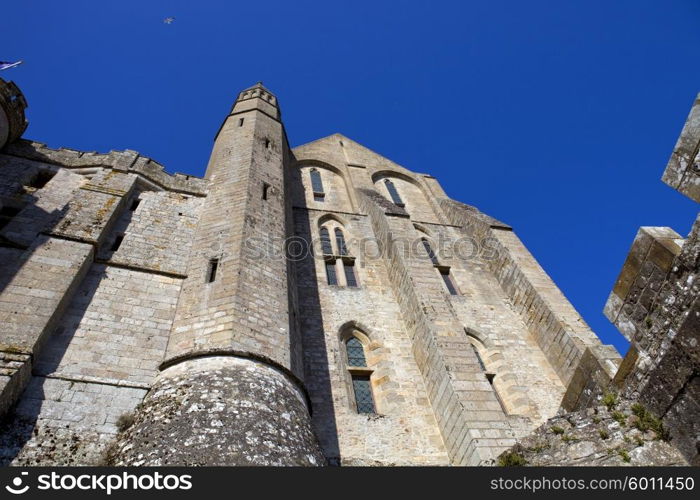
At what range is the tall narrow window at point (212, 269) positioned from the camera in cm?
799

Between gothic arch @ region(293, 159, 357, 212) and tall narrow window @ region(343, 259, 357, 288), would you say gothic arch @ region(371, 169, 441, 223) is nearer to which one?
gothic arch @ region(293, 159, 357, 212)

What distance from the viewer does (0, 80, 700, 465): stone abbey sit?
16.3 ft

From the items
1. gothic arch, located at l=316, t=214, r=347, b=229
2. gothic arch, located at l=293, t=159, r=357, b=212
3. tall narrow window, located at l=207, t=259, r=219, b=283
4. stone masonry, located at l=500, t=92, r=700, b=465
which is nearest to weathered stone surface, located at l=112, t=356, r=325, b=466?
tall narrow window, located at l=207, t=259, r=219, b=283

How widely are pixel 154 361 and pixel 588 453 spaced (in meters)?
5.61

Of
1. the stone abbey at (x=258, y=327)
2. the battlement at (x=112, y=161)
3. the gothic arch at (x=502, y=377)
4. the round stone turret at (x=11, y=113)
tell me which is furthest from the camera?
the battlement at (x=112, y=161)

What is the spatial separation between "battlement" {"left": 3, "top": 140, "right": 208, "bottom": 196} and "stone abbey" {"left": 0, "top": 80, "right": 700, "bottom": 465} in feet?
0.19

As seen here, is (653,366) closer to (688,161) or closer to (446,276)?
(688,161)

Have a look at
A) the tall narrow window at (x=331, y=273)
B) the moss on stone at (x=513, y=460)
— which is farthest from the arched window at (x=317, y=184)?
the moss on stone at (x=513, y=460)

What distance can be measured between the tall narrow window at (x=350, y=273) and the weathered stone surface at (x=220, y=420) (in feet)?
19.0

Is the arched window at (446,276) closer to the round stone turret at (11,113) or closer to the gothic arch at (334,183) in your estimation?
the gothic arch at (334,183)

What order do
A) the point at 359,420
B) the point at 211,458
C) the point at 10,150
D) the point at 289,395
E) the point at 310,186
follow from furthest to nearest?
1. the point at 310,186
2. the point at 10,150
3. the point at 359,420
4. the point at 289,395
5. the point at 211,458

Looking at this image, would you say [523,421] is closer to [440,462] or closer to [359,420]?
[440,462]

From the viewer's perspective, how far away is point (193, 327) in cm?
684
